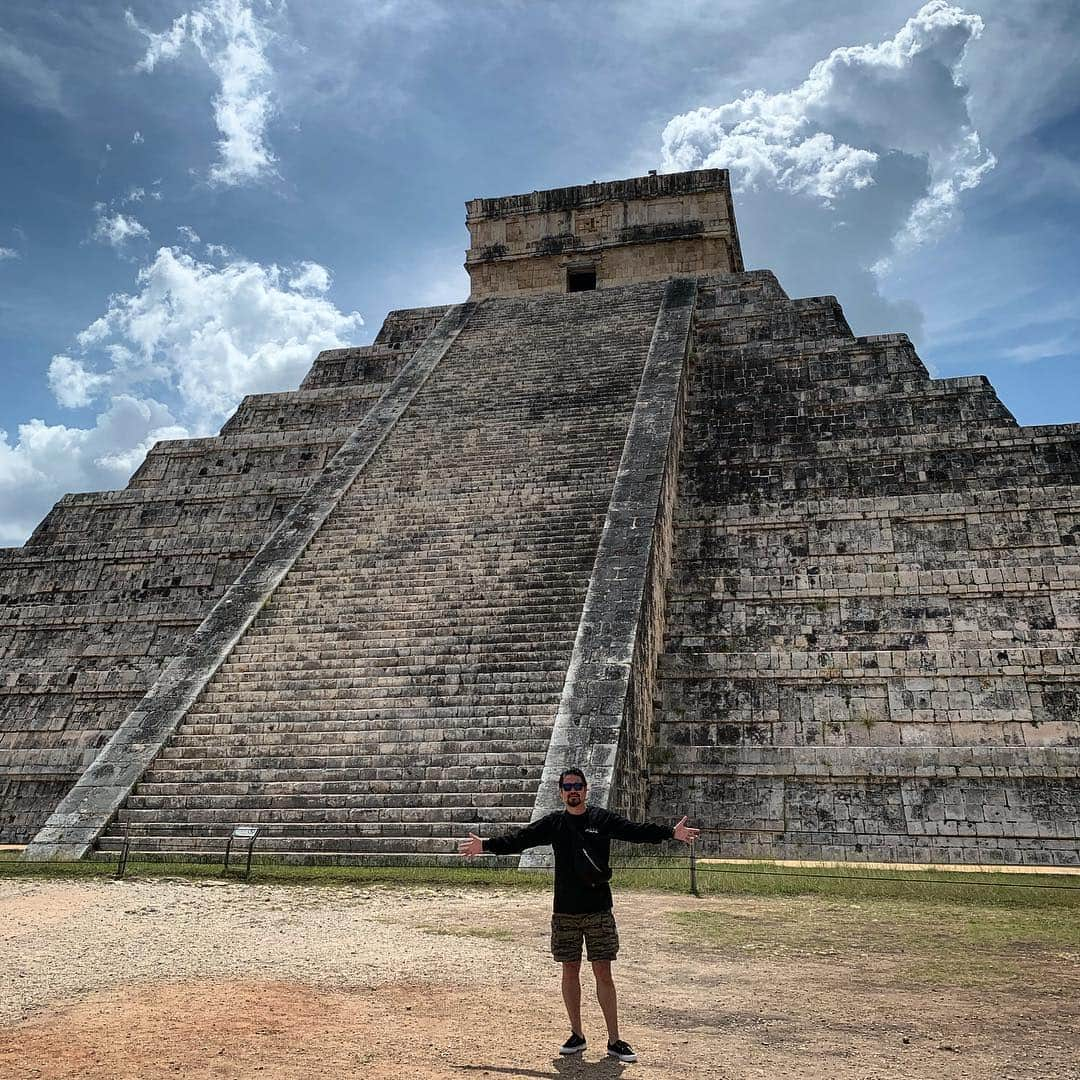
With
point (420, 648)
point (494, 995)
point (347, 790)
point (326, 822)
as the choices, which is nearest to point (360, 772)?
point (347, 790)

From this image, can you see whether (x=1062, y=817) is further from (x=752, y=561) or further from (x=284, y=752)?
(x=284, y=752)

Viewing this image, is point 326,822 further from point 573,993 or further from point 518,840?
point 573,993

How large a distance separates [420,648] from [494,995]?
7.45m

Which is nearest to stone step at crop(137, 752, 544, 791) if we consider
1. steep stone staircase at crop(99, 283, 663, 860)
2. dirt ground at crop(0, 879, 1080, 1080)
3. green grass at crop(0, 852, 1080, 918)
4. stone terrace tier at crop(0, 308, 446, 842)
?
steep stone staircase at crop(99, 283, 663, 860)

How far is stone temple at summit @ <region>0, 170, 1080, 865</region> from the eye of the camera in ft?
35.0

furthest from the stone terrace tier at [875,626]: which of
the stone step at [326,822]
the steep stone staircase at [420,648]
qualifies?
the stone step at [326,822]

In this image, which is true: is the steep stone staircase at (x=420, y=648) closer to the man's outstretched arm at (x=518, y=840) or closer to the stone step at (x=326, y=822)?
the stone step at (x=326, y=822)

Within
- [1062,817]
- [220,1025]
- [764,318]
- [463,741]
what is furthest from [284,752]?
[764,318]

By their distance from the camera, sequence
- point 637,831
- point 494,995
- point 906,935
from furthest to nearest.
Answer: point 906,935 < point 494,995 < point 637,831

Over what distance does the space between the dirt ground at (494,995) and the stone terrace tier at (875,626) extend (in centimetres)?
379

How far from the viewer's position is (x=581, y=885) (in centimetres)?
448

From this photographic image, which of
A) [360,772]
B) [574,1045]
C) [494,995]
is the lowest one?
[574,1045]

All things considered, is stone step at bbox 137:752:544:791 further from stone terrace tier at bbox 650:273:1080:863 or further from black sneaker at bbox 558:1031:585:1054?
black sneaker at bbox 558:1031:585:1054

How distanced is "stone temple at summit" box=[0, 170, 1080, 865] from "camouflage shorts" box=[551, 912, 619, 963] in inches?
200
